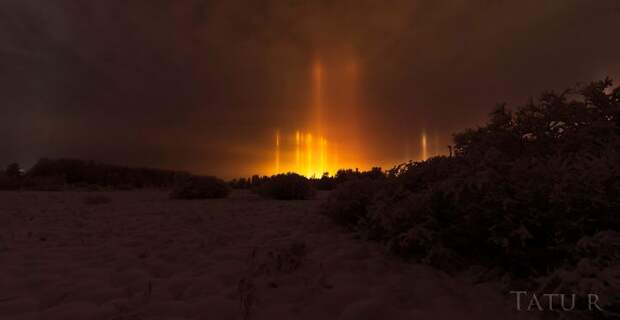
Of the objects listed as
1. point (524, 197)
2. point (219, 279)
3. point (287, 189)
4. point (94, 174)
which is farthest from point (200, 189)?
point (94, 174)

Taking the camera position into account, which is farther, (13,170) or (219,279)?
(13,170)

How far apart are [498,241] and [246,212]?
18.1 feet

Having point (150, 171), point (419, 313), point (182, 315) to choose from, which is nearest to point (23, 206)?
point (182, 315)

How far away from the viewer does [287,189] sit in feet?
36.7

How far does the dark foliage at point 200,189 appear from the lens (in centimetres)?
1156

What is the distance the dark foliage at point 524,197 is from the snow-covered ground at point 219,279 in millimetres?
423

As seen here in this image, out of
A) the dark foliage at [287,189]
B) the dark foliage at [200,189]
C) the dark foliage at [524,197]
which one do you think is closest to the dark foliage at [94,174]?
the dark foliage at [200,189]

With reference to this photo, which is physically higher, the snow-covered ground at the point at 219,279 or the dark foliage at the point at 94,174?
the dark foliage at the point at 94,174

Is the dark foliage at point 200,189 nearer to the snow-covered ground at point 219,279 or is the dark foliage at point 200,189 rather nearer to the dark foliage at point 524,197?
the snow-covered ground at point 219,279

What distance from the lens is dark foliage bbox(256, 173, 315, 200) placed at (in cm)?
1118

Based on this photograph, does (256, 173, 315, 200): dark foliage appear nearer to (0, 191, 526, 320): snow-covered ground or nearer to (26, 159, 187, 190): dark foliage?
(0, 191, 526, 320): snow-covered ground

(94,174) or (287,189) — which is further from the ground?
(94,174)

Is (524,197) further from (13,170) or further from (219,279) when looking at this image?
(13,170)

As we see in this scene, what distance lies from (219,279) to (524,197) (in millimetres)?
2904
